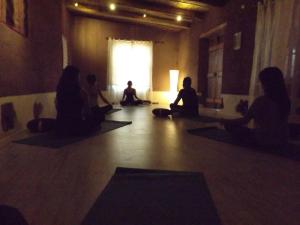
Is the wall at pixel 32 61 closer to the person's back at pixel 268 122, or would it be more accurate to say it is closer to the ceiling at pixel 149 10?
the ceiling at pixel 149 10

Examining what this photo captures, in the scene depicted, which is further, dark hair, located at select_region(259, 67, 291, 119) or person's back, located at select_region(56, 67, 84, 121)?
person's back, located at select_region(56, 67, 84, 121)

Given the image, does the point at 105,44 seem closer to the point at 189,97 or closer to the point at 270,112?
the point at 189,97

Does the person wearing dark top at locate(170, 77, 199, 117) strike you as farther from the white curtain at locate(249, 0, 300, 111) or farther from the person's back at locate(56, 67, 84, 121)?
the person's back at locate(56, 67, 84, 121)

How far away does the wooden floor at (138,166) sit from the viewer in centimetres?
132

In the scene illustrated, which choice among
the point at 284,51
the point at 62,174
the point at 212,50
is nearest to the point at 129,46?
the point at 212,50

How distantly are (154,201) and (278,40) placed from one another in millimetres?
3815

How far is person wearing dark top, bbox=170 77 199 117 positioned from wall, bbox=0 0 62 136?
259 cm

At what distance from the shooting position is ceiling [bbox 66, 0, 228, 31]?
23.4 ft

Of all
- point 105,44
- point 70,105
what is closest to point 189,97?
point 70,105

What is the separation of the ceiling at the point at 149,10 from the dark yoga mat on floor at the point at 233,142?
387cm

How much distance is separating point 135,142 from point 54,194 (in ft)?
4.95

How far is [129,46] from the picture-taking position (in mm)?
9586

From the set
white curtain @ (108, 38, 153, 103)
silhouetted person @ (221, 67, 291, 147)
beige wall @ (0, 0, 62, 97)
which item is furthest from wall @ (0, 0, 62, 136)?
white curtain @ (108, 38, 153, 103)

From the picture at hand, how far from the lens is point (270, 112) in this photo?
255 centimetres
